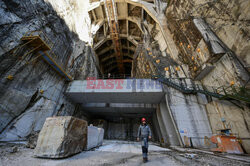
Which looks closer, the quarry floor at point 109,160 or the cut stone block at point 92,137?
the quarry floor at point 109,160

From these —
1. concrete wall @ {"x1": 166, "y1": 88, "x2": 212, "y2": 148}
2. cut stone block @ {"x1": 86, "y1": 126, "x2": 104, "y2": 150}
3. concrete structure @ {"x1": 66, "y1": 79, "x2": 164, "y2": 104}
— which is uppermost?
concrete structure @ {"x1": 66, "y1": 79, "x2": 164, "y2": 104}

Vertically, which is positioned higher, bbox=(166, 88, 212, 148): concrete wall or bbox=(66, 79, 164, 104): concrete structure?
bbox=(66, 79, 164, 104): concrete structure

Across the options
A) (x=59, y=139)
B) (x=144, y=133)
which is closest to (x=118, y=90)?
(x=144, y=133)

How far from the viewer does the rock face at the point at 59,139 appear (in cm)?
324

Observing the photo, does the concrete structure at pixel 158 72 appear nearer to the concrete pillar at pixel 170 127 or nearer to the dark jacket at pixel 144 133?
the concrete pillar at pixel 170 127

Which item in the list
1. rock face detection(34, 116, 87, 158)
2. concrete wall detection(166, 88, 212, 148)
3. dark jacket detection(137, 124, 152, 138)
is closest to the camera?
rock face detection(34, 116, 87, 158)

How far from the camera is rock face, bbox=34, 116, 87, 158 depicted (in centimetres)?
324

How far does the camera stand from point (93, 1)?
24.4m

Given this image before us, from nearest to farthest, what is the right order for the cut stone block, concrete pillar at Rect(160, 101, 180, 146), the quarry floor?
the quarry floor
the cut stone block
concrete pillar at Rect(160, 101, 180, 146)

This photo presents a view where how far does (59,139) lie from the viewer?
11.0ft

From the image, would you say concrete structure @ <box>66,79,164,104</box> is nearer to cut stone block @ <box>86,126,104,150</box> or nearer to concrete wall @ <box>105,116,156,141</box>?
cut stone block @ <box>86,126,104,150</box>

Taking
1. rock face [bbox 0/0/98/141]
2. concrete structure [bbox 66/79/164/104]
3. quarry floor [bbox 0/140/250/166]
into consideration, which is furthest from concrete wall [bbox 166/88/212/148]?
rock face [bbox 0/0/98/141]

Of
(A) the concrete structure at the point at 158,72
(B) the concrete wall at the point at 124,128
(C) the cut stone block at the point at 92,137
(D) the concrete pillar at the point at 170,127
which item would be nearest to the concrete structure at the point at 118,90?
(A) the concrete structure at the point at 158,72

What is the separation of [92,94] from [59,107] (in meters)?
4.37
